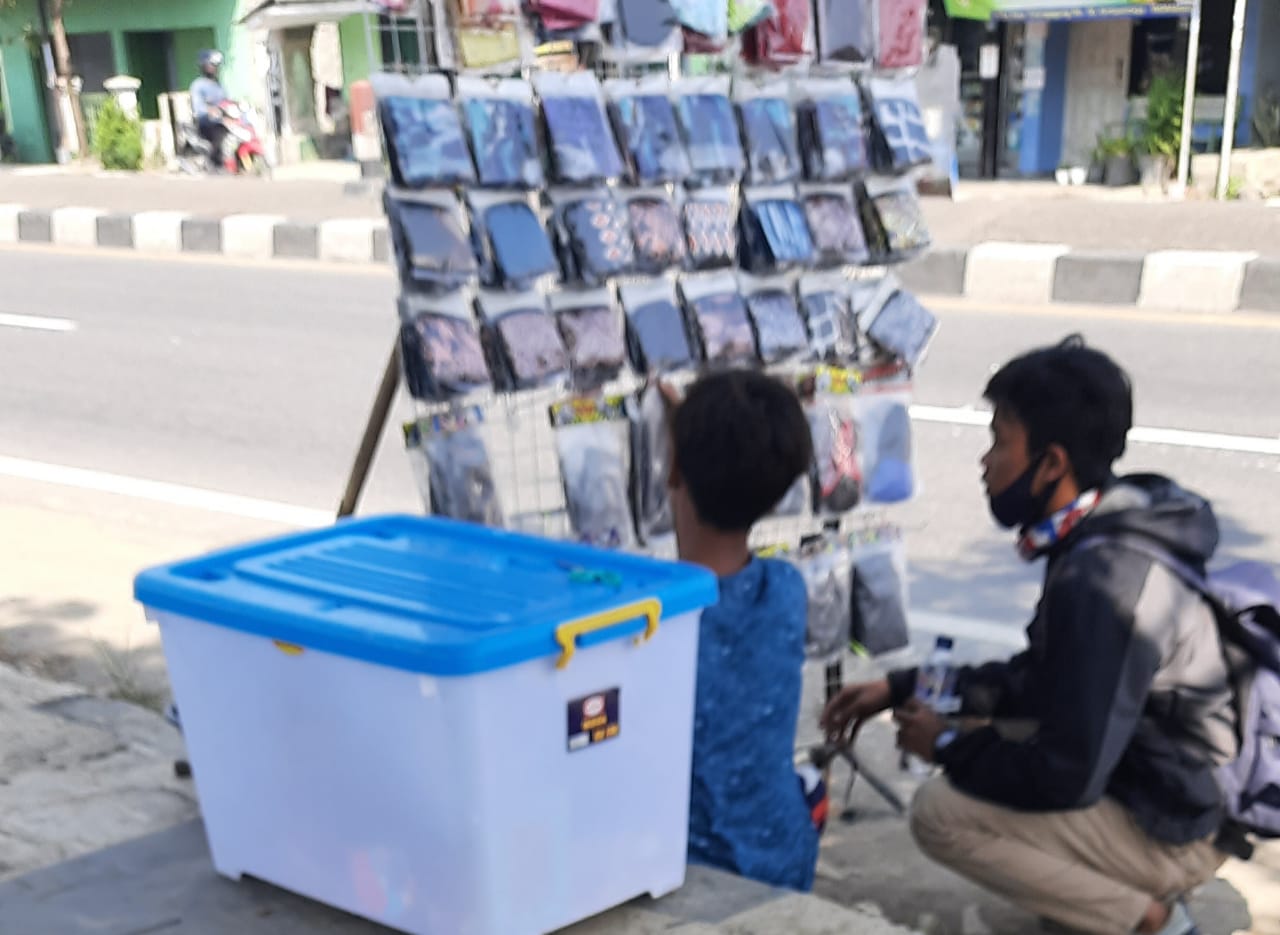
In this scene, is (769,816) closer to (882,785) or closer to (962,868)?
(962,868)

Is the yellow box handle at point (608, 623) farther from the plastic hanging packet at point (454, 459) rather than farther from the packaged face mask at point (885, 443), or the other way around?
the packaged face mask at point (885, 443)

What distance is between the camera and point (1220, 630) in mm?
2312

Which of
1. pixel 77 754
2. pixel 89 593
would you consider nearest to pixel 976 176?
pixel 89 593

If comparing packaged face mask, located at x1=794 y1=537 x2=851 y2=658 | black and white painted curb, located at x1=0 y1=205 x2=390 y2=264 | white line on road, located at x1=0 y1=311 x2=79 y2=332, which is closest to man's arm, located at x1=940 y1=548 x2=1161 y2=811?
packaged face mask, located at x1=794 y1=537 x2=851 y2=658

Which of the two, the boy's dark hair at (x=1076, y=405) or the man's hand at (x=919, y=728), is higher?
the boy's dark hair at (x=1076, y=405)

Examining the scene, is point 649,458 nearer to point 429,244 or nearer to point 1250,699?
point 429,244

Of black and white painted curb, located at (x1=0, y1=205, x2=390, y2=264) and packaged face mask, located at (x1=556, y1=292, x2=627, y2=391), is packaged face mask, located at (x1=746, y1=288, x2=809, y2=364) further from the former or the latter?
black and white painted curb, located at (x1=0, y1=205, x2=390, y2=264)

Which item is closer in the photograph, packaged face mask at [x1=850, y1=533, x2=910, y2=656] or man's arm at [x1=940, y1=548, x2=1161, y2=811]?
man's arm at [x1=940, y1=548, x2=1161, y2=811]

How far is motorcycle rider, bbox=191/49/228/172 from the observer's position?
17.4 m

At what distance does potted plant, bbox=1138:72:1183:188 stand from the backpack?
11.4 meters

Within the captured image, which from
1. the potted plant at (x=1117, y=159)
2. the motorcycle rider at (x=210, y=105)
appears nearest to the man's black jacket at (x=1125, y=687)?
the potted plant at (x=1117, y=159)

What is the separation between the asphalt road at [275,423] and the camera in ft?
15.5

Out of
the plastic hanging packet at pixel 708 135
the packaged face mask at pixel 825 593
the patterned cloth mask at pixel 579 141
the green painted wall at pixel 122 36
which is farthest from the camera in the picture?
the green painted wall at pixel 122 36

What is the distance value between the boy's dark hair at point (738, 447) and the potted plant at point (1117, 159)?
40.7 ft
